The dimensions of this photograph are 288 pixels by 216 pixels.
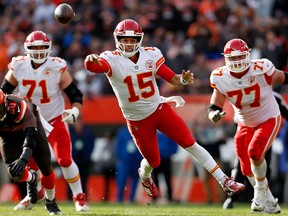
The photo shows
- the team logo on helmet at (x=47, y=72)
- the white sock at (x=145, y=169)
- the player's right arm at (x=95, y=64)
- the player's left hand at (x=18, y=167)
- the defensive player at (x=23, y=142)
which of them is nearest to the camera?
the player's left hand at (x=18, y=167)

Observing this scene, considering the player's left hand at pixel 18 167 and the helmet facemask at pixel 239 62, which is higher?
the helmet facemask at pixel 239 62

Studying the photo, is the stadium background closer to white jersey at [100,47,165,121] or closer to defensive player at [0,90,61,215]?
white jersey at [100,47,165,121]

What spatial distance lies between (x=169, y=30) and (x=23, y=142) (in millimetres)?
7263

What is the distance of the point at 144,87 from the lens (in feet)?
28.5

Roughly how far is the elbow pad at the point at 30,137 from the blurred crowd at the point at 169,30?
5.48 m

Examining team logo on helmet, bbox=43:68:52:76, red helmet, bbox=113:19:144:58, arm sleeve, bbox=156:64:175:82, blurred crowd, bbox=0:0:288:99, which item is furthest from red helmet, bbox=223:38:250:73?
blurred crowd, bbox=0:0:288:99

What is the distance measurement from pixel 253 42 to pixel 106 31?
283cm

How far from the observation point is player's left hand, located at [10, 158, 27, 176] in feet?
25.7

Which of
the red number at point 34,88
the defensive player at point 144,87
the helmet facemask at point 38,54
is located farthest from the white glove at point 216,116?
the helmet facemask at point 38,54

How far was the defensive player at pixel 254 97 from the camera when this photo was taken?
887cm

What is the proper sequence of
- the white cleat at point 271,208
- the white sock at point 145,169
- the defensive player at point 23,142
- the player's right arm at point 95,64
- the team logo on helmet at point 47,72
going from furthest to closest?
1. the team logo on helmet at point 47,72
2. the white sock at point 145,169
3. the white cleat at point 271,208
4. the player's right arm at point 95,64
5. the defensive player at point 23,142

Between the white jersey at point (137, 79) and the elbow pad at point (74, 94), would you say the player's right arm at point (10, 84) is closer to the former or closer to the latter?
the elbow pad at point (74, 94)

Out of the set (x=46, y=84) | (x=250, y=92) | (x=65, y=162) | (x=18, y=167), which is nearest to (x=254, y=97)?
(x=250, y=92)

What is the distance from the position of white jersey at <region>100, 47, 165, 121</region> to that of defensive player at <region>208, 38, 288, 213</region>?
2.21ft
